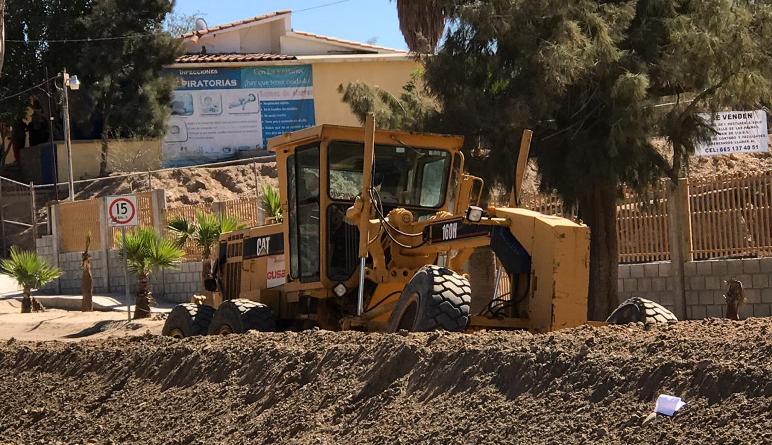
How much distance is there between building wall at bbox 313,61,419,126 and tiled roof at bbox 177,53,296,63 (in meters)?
1.31

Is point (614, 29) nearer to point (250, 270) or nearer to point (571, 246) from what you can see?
point (250, 270)

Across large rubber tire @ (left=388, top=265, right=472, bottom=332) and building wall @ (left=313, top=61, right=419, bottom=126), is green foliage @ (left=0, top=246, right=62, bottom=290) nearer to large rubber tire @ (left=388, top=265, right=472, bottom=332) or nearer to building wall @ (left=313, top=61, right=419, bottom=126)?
building wall @ (left=313, top=61, right=419, bottom=126)

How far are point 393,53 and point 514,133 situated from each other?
26.7 m

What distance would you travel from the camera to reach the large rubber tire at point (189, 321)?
14.1m

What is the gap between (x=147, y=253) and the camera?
24.3m

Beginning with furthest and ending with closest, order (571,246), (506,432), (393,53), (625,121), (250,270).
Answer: (393,53) < (625,121) < (250,270) < (571,246) < (506,432)

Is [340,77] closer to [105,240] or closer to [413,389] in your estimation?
[105,240]

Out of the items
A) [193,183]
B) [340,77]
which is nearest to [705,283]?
[193,183]

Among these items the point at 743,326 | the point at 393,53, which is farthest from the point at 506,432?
→ the point at 393,53

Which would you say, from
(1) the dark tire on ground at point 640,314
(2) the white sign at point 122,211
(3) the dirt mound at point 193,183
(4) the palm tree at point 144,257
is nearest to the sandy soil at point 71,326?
(4) the palm tree at point 144,257

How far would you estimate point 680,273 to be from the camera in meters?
18.3

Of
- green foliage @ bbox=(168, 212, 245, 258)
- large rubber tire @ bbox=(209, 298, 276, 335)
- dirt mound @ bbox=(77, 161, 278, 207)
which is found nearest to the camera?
large rubber tire @ bbox=(209, 298, 276, 335)

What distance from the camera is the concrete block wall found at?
17.4 m

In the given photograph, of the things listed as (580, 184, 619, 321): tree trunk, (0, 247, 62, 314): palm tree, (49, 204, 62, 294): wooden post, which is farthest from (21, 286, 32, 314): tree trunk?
(580, 184, 619, 321): tree trunk
